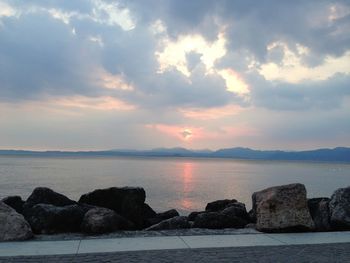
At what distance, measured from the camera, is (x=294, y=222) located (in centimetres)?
995

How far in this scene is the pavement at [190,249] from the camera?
7289 mm

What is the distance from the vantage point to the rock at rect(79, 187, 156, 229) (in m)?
12.5

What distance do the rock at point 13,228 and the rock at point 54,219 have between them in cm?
92

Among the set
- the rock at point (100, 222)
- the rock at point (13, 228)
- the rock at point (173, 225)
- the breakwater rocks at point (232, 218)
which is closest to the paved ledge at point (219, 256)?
the rock at point (13, 228)

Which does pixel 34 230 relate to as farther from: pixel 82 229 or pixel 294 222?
pixel 294 222

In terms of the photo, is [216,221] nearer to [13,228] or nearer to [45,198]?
[13,228]

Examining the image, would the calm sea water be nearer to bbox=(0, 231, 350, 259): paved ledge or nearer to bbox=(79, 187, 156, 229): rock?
bbox=(79, 187, 156, 229): rock

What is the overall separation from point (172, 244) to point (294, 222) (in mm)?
2995

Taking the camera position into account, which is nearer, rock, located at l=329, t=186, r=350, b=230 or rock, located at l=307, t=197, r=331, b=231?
rock, located at l=329, t=186, r=350, b=230

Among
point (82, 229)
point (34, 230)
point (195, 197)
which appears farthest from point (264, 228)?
point (195, 197)

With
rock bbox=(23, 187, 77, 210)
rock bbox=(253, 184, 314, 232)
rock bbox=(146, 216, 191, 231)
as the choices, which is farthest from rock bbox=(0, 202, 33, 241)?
rock bbox=(253, 184, 314, 232)

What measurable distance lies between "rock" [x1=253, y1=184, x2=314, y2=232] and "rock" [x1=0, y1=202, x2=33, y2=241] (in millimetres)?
4835

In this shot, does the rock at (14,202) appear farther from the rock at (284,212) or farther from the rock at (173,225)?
the rock at (284,212)

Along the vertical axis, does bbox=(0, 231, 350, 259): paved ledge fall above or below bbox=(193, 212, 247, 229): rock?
below
